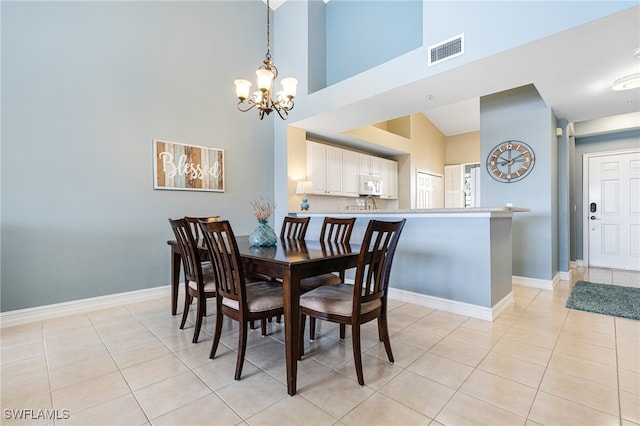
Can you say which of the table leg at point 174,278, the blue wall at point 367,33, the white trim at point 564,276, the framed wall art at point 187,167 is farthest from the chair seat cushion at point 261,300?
the white trim at point 564,276

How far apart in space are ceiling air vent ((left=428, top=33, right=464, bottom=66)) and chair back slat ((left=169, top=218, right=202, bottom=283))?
2756mm

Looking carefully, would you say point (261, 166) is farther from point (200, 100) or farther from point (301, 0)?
point (301, 0)

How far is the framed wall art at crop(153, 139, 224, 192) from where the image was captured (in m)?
3.55

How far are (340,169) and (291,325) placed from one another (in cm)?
430

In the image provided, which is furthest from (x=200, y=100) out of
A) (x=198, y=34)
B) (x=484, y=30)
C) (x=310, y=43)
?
(x=484, y=30)

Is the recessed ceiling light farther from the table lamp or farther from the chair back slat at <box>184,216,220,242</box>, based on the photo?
the chair back slat at <box>184,216,220,242</box>

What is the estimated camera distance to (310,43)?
4.43m

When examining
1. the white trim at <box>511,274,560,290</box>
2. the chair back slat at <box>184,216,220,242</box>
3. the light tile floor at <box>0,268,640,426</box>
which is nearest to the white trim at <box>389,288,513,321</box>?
the light tile floor at <box>0,268,640,426</box>

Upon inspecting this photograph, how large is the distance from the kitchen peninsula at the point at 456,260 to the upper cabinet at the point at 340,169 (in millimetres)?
1968

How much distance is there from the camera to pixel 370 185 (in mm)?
6164

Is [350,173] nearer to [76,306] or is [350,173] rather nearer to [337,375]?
[337,375]

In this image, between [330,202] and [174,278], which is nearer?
[174,278]

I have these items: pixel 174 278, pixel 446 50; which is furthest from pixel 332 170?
pixel 174 278

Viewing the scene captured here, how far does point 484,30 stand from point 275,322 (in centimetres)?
324
